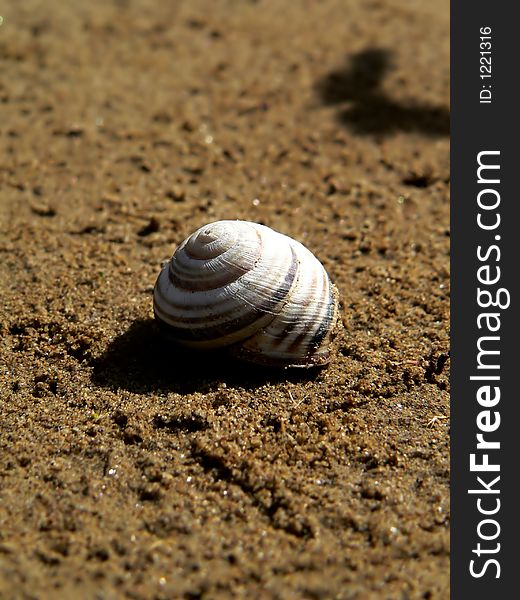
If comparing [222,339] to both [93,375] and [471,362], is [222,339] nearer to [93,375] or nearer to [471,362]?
[93,375]

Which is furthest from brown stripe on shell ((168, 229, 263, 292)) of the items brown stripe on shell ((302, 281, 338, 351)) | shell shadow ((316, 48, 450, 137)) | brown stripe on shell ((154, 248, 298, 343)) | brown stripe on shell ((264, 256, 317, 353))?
shell shadow ((316, 48, 450, 137))

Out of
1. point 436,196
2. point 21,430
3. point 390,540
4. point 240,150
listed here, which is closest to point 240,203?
point 240,150

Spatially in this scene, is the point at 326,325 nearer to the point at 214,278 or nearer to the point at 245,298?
the point at 245,298

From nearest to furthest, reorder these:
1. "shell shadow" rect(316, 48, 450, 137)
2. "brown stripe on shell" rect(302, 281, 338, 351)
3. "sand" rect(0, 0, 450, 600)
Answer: "sand" rect(0, 0, 450, 600) < "brown stripe on shell" rect(302, 281, 338, 351) < "shell shadow" rect(316, 48, 450, 137)

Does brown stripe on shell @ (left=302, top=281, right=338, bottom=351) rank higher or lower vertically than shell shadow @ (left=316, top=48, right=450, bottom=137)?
lower

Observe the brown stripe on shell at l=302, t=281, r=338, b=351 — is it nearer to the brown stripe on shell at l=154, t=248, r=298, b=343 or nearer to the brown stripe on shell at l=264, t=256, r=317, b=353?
the brown stripe on shell at l=264, t=256, r=317, b=353

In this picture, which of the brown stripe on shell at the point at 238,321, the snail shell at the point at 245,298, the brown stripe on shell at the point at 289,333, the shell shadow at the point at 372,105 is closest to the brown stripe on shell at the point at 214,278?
the snail shell at the point at 245,298

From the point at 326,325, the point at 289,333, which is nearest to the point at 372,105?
the point at 326,325
